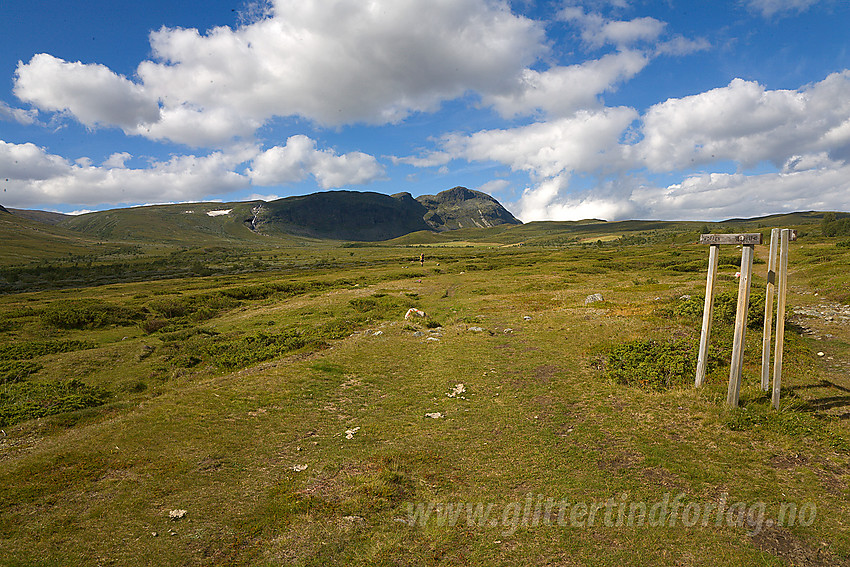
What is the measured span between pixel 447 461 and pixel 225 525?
541 centimetres

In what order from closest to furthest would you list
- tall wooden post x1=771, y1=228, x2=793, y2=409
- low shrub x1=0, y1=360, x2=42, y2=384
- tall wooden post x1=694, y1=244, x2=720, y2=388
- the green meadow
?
the green meadow < tall wooden post x1=771, y1=228, x2=793, y2=409 < tall wooden post x1=694, y1=244, x2=720, y2=388 < low shrub x1=0, y1=360, x2=42, y2=384

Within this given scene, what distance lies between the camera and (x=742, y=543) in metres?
7.34

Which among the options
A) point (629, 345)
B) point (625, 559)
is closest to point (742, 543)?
point (625, 559)

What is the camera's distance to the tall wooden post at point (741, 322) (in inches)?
461

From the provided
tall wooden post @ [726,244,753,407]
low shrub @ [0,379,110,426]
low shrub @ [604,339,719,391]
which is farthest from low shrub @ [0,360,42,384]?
tall wooden post @ [726,244,753,407]

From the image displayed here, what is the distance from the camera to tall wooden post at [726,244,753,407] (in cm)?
1171

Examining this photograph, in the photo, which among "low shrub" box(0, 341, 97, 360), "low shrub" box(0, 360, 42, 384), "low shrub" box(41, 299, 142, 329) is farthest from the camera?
"low shrub" box(41, 299, 142, 329)

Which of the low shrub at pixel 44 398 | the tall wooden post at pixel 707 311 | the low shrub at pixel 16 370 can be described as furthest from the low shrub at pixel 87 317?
the tall wooden post at pixel 707 311

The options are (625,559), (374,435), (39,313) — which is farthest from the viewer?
(39,313)

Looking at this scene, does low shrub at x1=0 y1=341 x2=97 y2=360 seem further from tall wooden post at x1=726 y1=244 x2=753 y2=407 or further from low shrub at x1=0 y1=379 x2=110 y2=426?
tall wooden post at x1=726 y1=244 x2=753 y2=407

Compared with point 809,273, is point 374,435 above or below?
below

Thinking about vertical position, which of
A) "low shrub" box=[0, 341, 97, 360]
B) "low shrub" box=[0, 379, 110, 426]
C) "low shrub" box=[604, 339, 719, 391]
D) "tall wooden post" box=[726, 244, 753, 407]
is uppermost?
"tall wooden post" box=[726, 244, 753, 407]

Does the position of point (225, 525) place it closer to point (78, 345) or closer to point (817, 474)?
point (817, 474)

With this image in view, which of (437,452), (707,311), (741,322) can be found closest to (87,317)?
(437,452)
